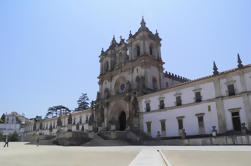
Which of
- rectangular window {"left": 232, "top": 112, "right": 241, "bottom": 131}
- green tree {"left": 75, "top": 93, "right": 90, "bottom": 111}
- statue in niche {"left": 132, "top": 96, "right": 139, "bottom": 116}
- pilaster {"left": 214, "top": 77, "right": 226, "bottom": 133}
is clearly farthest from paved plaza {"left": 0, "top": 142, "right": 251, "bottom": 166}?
green tree {"left": 75, "top": 93, "right": 90, "bottom": 111}

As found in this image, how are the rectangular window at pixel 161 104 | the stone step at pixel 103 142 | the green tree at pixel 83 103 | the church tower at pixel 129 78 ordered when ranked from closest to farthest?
the stone step at pixel 103 142, the rectangular window at pixel 161 104, the church tower at pixel 129 78, the green tree at pixel 83 103

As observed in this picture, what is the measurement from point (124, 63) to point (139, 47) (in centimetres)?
475

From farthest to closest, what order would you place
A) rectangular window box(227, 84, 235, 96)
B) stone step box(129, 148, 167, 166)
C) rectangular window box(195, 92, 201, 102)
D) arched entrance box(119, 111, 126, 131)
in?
arched entrance box(119, 111, 126, 131) → rectangular window box(195, 92, 201, 102) → rectangular window box(227, 84, 235, 96) → stone step box(129, 148, 167, 166)

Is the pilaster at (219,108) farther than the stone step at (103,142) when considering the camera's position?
No

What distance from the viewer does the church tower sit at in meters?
38.3

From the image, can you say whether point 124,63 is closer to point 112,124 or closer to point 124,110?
point 124,110

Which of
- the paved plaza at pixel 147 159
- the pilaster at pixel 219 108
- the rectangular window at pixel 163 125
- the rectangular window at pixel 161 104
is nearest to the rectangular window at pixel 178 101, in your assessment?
the rectangular window at pixel 161 104

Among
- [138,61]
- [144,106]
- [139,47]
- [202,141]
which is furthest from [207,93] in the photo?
[139,47]

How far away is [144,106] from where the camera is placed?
35438 millimetres

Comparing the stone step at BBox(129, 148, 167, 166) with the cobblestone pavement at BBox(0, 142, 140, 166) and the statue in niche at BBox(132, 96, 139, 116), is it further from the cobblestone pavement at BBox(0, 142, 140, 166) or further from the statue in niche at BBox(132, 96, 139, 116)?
the statue in niche at BBox(132, 96, 139, 116)

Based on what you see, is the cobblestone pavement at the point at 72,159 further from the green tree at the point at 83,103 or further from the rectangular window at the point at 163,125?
the green tree at the point at 83,103

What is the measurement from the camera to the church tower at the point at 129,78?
3828cm

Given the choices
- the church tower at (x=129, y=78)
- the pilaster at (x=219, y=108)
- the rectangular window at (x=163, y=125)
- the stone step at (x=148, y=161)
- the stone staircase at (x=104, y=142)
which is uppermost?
the church tower at (x=129, y=78)

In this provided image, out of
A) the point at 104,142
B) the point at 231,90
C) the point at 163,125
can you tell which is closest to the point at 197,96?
the point at 231,90
